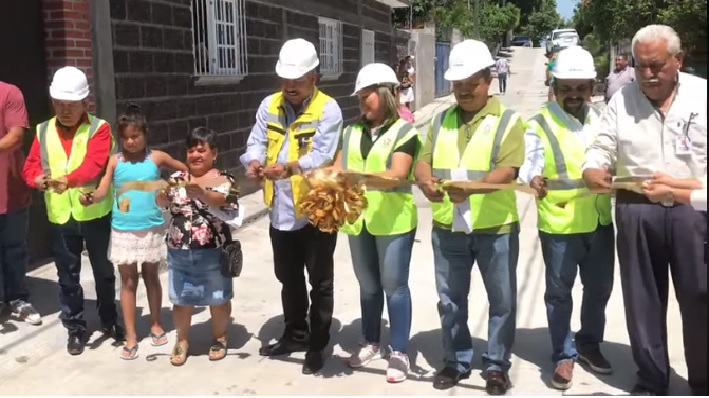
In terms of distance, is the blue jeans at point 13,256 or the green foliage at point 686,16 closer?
the blue jeans at point 13,256

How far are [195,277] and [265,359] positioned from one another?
708mm

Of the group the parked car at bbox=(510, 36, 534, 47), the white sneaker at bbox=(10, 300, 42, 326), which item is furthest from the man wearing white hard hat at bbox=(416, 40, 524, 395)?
the parked car at bbox=(510, 36, 534, 47)

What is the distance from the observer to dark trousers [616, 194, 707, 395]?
3.70m

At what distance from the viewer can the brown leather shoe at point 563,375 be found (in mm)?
4227

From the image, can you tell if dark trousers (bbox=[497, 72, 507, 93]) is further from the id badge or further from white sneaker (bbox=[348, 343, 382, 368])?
the id badge

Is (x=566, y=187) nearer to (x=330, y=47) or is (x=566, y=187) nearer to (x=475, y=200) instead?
(x=475, y=200)

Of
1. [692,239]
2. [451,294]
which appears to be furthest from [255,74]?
[692,239]

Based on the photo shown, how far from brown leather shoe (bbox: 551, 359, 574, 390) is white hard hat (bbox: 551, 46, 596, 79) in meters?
1.61

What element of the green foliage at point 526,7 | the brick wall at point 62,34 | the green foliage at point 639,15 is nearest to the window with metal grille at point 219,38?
the brick wall at point 62,34

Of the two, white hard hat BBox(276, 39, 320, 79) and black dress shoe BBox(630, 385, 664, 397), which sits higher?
white hard hat BBox(276, 39, 320, 79)

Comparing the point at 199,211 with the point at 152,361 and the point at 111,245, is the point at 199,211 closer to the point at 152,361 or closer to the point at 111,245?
the point at 111,245

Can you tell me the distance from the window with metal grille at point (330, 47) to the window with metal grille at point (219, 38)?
408 centimetres

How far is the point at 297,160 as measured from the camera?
4.48m

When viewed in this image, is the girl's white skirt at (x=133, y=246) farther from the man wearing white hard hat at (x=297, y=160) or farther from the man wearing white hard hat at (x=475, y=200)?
the man wearing white hard hat at (x=475, y=200)
